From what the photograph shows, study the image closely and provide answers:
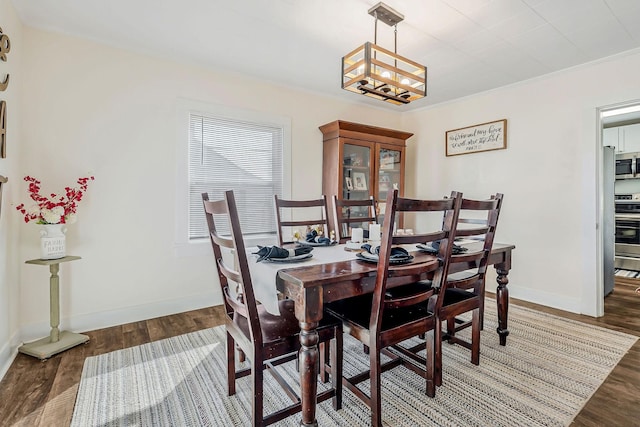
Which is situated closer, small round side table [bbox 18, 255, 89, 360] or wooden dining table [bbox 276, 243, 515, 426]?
wooden dining table [bbox 276, 243, 515, 426]

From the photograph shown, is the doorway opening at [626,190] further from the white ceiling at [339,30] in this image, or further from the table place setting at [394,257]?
the table place setting at [394,257]

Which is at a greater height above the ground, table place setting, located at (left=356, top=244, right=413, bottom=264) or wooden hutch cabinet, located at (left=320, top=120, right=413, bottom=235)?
wooden hutch cabinet, located at (left=320, top=120, right=413, bottom=235)

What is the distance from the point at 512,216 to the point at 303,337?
3.17 metres

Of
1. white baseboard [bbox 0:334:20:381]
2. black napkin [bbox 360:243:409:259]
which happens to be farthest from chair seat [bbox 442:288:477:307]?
white baseboard [bbox 0:334:20:381]

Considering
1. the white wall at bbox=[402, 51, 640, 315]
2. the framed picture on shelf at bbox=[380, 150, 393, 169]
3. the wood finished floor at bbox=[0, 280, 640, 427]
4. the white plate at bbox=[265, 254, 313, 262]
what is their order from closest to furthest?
the wood finished floor at bbox=[0, 280, 640, 427], the white plate at bbox=[265, 254, 313, 262], the white wall at bbox=[402, 51, 640, 315], the framed picture on shelf at bbox=[380, 150, 393, 169]

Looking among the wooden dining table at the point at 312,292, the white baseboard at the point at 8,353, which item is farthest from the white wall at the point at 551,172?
the white baseboard at the point at 8,353

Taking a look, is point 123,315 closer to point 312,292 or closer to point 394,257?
point 312,292

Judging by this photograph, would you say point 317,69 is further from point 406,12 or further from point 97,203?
point 97,203

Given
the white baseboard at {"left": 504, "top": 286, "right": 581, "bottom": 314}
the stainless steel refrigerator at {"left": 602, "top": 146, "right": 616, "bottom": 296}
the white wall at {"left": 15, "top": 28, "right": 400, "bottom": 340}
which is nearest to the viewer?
the white wall at {"left": 15, "top": 28, "right": 400, "bottom": 340}

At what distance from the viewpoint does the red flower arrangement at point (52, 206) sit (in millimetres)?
2213

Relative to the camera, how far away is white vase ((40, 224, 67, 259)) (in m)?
2.22

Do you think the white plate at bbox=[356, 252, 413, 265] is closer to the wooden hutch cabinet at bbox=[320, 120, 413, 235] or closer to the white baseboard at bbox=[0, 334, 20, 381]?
the wooden hutch cabinet at bbox=[320, 120, 413, 235]

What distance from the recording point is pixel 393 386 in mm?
1858

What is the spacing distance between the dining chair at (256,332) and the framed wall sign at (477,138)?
3130mm
